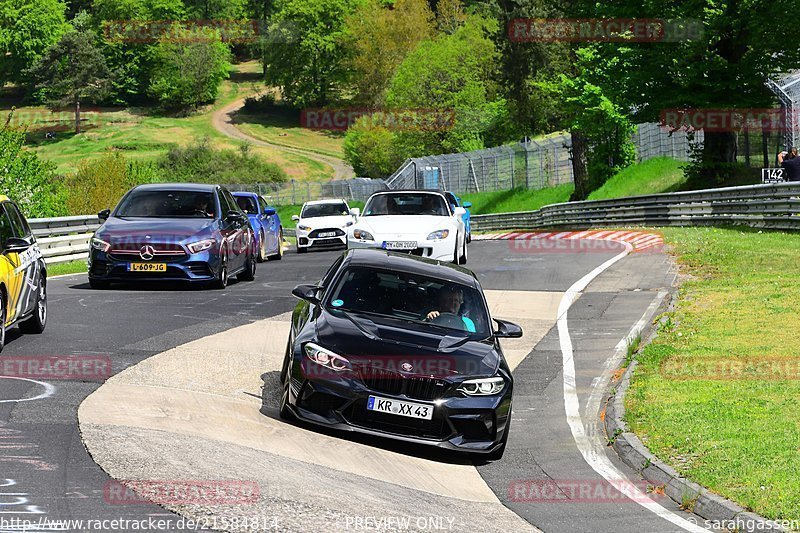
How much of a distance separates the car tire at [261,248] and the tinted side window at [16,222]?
1425 centimetres

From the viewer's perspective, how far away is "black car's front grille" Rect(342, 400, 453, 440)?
9.48 metres

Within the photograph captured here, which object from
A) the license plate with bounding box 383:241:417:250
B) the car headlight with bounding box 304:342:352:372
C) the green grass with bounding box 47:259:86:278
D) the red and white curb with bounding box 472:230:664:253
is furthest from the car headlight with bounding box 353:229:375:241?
the car headlight with bounding box 304:342:352:372

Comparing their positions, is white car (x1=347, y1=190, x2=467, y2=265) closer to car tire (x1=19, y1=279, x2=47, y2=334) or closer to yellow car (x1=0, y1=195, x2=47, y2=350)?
car tire (x1=19, y1=279, x2=47, y2=334)

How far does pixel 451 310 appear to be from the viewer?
427 inches

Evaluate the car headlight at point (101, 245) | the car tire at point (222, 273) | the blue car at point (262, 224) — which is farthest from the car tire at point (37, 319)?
the blue car at point (262, 224)

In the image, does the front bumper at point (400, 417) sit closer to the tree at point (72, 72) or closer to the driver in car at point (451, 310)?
the driver in car at point (451, 310)

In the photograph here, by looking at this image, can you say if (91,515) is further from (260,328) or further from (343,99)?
(343,99)

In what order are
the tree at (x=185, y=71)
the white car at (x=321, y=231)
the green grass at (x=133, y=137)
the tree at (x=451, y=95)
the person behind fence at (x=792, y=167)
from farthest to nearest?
the tree at (x=185, y=71) < the green grass at (x=133, y=137) < the tree at (x=451, y=95) < the white car at (x=321, y=231) < the person behind fence at (x=792, y=167)

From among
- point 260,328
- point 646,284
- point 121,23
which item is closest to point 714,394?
point 260,328

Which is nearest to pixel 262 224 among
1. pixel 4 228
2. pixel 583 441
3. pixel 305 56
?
pixel 4 228

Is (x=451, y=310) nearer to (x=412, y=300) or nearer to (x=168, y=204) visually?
(x=412, y=300)

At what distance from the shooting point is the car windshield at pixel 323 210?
125 ft

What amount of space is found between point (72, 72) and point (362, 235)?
126353 millimetres

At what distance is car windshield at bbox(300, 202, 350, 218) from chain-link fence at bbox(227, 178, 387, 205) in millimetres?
47130
